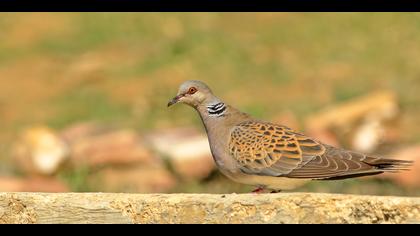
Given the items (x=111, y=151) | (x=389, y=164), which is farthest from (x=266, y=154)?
(x=111, y=151)

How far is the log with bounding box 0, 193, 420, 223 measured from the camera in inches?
→ 195

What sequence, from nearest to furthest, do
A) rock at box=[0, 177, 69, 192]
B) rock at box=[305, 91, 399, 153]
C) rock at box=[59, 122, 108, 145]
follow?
rock at box=[0, 177, 69, 192] < rock at box=[305, 91, 399, 153] < rock at box=[59, 122, 108, 145]

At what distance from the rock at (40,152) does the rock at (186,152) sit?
1014 mm

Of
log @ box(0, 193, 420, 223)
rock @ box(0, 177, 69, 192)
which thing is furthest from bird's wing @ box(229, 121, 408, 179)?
rock @ box(0, 177, 69, 192)

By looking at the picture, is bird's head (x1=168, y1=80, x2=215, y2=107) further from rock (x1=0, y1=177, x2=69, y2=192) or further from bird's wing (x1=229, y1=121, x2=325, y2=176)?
rock (x1=0, y1=177, x2=69, y2=192)

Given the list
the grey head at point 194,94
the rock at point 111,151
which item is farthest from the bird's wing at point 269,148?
the rock at point 111,151

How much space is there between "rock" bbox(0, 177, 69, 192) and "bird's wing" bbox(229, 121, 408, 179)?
4231 mm

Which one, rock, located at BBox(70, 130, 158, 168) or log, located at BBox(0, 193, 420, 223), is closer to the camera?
log, located at BBox(0, 193, 420, 223)

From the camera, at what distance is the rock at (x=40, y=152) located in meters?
11.3

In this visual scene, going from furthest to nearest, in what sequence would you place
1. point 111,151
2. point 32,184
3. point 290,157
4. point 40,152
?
point 40,152 → point 111,151 → point 32,184 → point 290,157

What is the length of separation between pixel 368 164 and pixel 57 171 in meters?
5.46

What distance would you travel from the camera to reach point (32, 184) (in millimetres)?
11078

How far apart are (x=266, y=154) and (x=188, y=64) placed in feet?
29.9

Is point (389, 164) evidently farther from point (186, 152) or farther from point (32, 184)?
point (32, 184)
